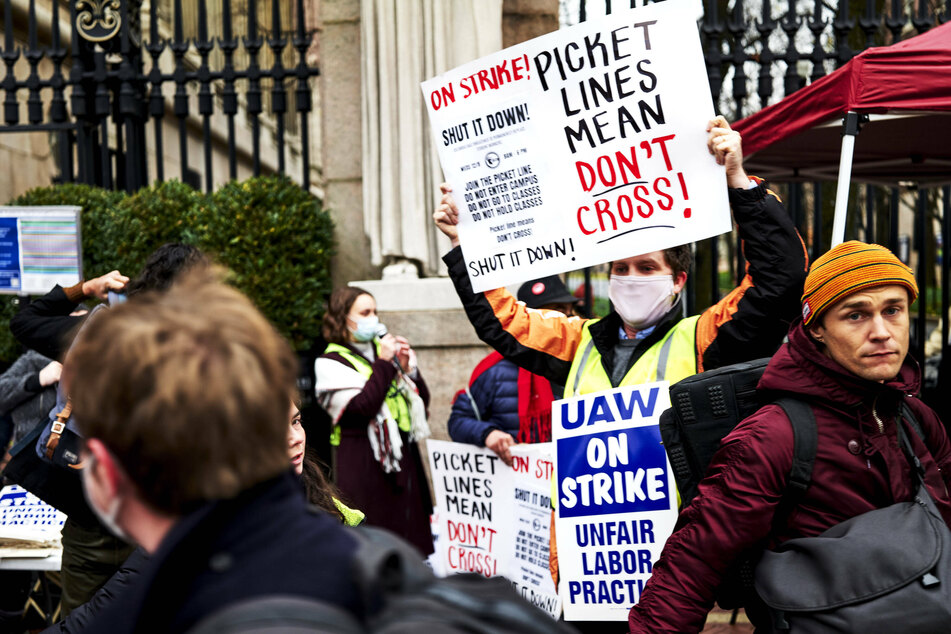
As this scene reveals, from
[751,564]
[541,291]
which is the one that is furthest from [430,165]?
[751,564]

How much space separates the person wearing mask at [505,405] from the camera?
16.0 ft

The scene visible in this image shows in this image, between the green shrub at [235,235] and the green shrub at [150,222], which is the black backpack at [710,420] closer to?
the green shrub at [235,235]

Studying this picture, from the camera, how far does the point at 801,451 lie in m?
2.53

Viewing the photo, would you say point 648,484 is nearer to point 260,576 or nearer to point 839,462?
point 839,462

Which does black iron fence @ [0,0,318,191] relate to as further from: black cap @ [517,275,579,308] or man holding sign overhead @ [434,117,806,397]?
man holding sign overhead @ [434,117,806,397]

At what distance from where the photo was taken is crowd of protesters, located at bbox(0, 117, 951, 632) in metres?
1.30

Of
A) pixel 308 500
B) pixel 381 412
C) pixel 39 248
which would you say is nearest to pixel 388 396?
pixel 381 412

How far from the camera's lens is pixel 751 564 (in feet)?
8.69

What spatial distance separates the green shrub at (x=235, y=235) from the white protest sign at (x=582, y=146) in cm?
332

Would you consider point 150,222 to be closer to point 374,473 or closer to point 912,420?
point 374,473

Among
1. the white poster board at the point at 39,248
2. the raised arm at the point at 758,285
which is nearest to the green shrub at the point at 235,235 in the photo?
the white poster board at the point at 39,248

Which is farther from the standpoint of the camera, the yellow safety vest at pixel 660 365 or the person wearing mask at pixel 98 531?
the person wearing mask at pixel 98 531

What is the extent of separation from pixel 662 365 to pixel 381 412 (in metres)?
2.60

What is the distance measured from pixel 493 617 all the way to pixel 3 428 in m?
5.64
